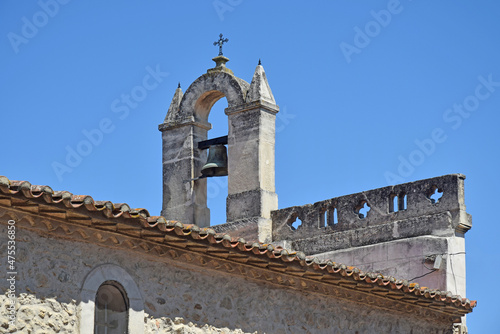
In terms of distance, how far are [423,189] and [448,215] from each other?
559mm

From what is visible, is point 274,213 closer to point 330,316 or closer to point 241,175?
point 241,175

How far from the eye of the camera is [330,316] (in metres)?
12.4

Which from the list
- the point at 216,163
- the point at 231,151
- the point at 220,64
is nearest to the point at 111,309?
the point at 231,151

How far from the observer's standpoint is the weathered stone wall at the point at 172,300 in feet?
30.2

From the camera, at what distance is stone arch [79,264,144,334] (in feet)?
31.4

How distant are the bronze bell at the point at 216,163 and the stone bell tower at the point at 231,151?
20 centimetres

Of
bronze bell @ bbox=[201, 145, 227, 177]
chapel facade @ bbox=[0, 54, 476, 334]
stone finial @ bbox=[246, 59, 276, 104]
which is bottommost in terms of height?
chapel facade @ bbox=[0, 54, 476, 334]

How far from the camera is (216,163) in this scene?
15.7 m

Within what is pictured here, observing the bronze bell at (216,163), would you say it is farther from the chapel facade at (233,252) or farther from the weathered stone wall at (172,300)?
the weathered stone wall at (172,300)

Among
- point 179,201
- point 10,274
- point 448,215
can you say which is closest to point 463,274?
point 448,215

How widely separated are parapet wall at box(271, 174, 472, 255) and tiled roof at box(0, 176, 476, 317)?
1443 mm

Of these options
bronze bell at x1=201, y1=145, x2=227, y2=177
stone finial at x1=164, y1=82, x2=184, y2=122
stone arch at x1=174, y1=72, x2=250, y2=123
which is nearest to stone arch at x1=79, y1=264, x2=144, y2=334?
bronze bell at x1=201, y1=145, x2=227, y2=177

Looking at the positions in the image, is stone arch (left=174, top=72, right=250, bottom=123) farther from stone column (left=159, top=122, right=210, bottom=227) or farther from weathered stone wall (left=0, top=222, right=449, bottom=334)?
weathered stone wall (left=0, top=222, right=449, bottom=334)

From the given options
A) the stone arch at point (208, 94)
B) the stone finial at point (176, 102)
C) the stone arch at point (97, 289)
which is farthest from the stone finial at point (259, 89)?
the stone arch at point (97, 289)
